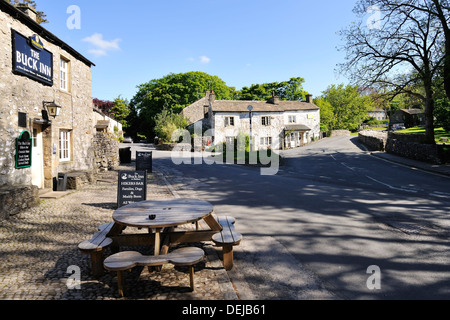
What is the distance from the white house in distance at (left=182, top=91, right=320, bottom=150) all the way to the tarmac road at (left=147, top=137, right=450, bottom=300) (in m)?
30.3

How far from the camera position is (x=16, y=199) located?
7.64 m

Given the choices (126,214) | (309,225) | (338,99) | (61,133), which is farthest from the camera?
(338,99)

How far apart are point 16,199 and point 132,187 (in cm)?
310

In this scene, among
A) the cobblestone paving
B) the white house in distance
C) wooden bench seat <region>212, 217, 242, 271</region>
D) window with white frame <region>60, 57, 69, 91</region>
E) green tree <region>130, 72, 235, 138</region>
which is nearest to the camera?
the cobblestone paving

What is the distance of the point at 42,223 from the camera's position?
22.6ft

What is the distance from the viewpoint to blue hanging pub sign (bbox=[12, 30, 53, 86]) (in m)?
8.83

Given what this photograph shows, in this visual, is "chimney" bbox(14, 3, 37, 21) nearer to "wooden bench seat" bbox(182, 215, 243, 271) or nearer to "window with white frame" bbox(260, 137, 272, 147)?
"wooden bench seat" bbox(182, 215, 243, 271)

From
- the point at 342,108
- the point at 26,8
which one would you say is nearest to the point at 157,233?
the point at 26,8

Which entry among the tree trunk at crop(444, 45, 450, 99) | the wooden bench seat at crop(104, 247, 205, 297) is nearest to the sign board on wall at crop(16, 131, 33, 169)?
the wooden bench seat at crop(104, 247, 205, 297)

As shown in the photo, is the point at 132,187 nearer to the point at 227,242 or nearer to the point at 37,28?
the point at 227,242

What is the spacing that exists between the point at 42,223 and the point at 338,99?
76.6 m

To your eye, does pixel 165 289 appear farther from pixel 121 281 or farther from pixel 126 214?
pixel 126 214

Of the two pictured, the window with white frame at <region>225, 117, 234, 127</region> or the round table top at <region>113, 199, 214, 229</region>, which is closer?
the round table top at <region>113, 199, 214, 229</region>
